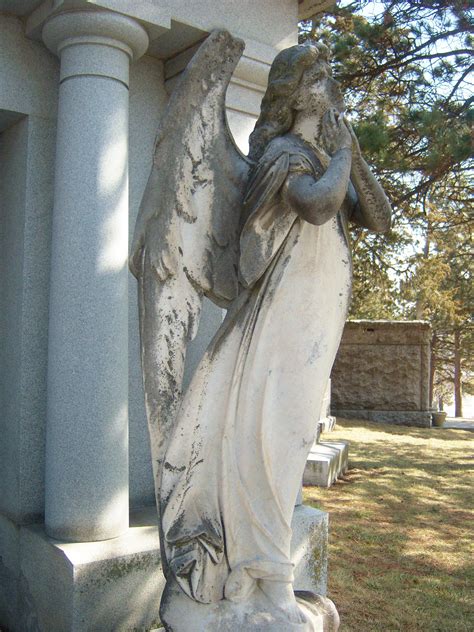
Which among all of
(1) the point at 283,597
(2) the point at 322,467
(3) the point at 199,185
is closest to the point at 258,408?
(1) the point at 283,597

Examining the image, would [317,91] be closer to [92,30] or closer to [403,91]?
[92,30]

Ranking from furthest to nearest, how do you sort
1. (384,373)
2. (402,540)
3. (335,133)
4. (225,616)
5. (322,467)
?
1. (384,373)
2. (322,467)
3. (402,540)
4. (335,133)
5. (225,616)

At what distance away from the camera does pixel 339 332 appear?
2242mm

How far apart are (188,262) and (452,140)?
4.72m

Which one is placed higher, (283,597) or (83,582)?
(283,597)

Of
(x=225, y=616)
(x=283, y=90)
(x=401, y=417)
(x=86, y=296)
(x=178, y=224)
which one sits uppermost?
(x=283, y=90)

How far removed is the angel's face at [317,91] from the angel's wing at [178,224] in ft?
0.77

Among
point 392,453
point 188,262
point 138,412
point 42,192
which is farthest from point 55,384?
point 392,453

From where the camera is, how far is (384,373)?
10828 millimetres

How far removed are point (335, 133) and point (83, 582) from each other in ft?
6.87

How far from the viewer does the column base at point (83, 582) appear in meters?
2.89

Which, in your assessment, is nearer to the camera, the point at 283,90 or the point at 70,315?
the point at 283,90

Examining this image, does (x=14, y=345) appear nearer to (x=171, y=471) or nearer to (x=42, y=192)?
(x=42, y=192)

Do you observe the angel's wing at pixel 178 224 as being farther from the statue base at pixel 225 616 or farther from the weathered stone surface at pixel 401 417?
the weathered stone surface at pixel 401 417
